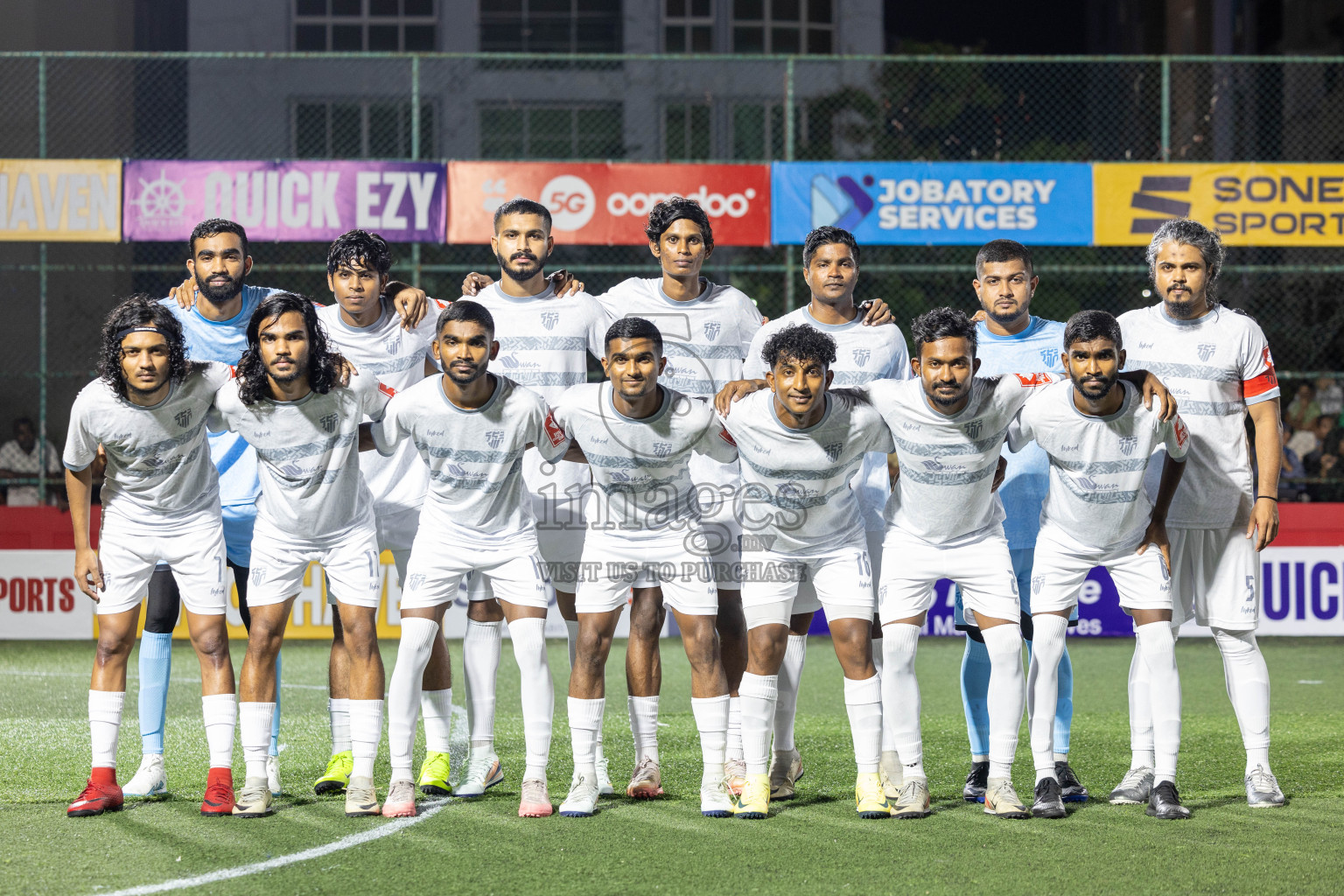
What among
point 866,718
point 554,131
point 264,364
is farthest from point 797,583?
point 554,131

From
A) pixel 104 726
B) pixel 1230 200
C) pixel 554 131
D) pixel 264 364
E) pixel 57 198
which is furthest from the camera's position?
pixel 554 131

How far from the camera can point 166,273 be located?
20.2 m

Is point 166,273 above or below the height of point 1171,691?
above

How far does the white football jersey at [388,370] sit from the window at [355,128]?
728 inches

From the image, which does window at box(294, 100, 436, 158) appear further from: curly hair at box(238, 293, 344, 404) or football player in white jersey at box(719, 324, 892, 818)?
football player in white jersey at box(719, 324, 892, 818)

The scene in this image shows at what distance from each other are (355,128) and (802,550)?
21067mm

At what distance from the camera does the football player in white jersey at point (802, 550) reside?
517 centimetres

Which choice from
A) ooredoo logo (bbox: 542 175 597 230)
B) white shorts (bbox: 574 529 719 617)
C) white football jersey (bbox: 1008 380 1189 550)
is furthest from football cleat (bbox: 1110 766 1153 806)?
ooredoo logo (bbox: 542 175 597 230)

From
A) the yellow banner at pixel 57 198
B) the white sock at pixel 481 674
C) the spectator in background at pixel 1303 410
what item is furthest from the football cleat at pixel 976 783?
the yellow banner at pixel 57 198

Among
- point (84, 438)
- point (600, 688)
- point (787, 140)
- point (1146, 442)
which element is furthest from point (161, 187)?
point (1146, 442)

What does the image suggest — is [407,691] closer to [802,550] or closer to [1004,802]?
[802,550]

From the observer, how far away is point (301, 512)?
Result: 17.3 feet

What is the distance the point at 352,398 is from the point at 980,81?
1279 cm

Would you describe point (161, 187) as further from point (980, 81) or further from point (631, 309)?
point (980, 81)
